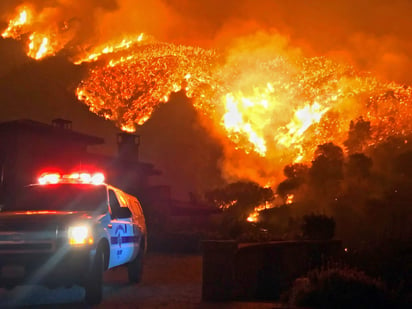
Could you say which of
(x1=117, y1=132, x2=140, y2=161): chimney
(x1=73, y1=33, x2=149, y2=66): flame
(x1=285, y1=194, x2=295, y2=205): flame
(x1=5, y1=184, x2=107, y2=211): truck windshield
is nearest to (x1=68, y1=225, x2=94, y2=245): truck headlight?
(x1=5, y1=184, x2=107, y2=211): truck windshield

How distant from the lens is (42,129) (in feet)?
100

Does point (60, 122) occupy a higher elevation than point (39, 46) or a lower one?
lower

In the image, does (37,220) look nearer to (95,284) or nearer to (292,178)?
(95,284)

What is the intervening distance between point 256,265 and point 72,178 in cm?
385

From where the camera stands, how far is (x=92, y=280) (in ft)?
31.0

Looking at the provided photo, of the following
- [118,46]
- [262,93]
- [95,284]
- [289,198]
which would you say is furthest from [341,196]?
[95,284]

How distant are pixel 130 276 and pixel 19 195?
3.15m

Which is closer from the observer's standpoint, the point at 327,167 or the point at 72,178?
the point at 72,178

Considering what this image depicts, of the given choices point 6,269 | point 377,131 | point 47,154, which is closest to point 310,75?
point 377,131

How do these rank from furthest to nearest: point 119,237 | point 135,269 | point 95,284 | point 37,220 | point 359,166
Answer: point 359,166 < point 135,269 < point 119,237 < point 95,284 < point 37,220

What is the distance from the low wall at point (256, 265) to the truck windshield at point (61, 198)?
6.98ft

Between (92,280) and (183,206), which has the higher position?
(183,206)

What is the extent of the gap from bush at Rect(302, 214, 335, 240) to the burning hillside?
15.5 m

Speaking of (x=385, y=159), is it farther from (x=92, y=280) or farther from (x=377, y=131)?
(x=92, y=280)
